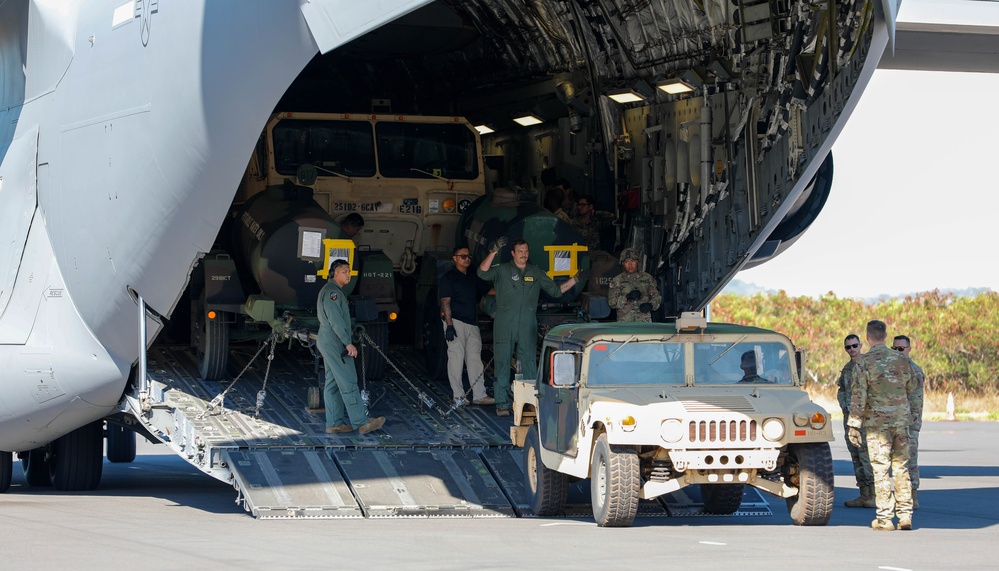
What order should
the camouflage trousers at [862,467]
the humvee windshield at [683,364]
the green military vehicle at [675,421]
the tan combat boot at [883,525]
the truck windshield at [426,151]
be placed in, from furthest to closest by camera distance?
1. the truck windshield at [426,151]
2. the camouflage trousers at [862,467]
3. the humvee windshield at [683,364]
4. the tan combat boot at [883,525]
5. the green military vehicle at [675,421]

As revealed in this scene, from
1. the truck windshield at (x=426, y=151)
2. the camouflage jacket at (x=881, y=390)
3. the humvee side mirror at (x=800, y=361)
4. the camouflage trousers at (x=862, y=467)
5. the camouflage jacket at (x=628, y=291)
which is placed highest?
the truck windshield at (x=426, y=151)

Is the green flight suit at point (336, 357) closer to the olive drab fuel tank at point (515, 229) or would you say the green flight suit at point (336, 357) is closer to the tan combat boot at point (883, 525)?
the olive drab fuel tank at point (515, 229)

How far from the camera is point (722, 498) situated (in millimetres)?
11703

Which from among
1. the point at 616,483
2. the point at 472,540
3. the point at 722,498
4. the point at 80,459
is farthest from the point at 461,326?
the point at 80,459

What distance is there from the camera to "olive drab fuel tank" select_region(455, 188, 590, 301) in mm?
14508

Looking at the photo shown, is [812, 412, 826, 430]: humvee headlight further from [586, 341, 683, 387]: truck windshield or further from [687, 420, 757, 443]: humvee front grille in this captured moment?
[586, 341, 683, 387]: truck windshield

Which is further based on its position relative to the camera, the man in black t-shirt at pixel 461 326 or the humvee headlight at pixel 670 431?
the man in black t-shirt at pixel 461 326

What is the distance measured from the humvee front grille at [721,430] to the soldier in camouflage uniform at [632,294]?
414 cm

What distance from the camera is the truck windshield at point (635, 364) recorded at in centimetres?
1096

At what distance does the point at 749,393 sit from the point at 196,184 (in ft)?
16.1

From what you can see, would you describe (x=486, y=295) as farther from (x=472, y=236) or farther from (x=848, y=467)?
(x=848, y=467)

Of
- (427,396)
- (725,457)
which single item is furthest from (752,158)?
(725,457)

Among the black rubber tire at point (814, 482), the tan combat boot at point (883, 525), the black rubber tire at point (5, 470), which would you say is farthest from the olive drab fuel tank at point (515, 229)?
the black rubber tire at point (5, 470)

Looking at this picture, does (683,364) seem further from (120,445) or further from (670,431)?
(120,445)
